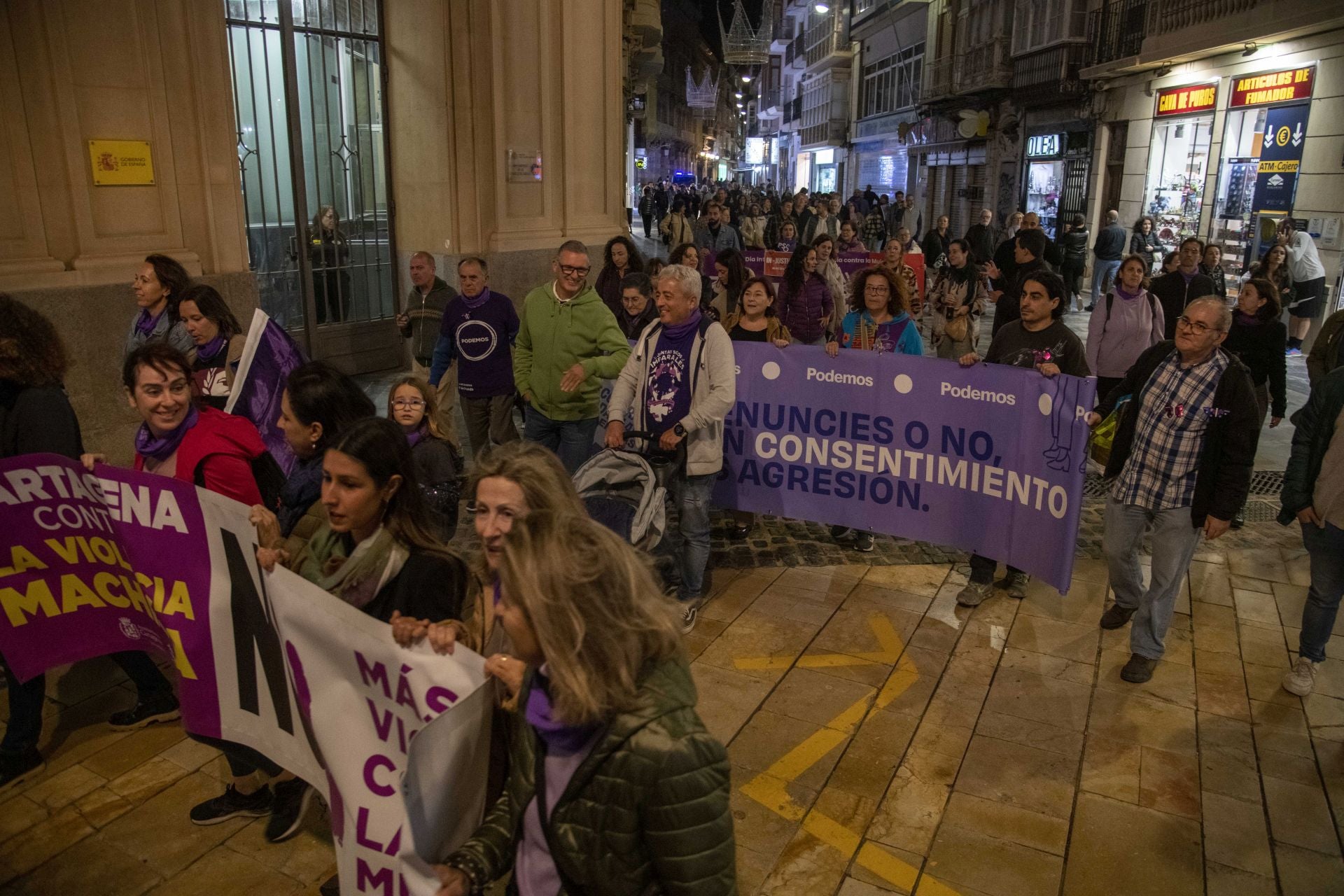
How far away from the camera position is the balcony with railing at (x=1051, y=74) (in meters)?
24.3

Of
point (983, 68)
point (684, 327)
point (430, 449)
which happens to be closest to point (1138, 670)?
point (684, 327)

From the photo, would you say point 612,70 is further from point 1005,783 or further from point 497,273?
point 1005,783

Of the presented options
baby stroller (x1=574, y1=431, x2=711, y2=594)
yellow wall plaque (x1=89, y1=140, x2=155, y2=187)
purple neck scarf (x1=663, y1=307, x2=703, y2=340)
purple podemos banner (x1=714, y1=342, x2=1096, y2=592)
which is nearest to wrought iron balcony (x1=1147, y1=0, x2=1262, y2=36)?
purple podemos banner (x1=714, y1=342, x2=1096, y2=592)

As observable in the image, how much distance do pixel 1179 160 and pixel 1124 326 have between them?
14364 millimetres

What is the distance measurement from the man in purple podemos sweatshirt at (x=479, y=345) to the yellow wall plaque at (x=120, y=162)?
129 inches

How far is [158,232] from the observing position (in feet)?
27.0

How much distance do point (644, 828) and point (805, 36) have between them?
67406 mm

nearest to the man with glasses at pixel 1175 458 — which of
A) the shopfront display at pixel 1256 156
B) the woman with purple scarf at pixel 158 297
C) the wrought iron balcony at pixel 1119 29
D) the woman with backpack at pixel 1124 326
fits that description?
the woman with backpack at pixel 1124 326

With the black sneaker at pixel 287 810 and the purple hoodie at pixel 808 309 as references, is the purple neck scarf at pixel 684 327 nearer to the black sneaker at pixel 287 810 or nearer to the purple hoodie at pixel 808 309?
the black sneaker at pixel 287 810

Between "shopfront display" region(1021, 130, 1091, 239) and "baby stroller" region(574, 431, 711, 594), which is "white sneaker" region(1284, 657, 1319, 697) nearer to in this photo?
"baby stroller" region(574, 431, 711, 594)

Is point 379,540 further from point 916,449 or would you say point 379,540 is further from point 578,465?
point 916,449

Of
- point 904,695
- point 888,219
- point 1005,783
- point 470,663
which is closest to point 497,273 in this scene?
point 904,695

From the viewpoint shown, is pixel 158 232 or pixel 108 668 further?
pixel 158 232

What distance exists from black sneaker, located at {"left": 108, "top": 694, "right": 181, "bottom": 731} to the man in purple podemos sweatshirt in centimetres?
294
